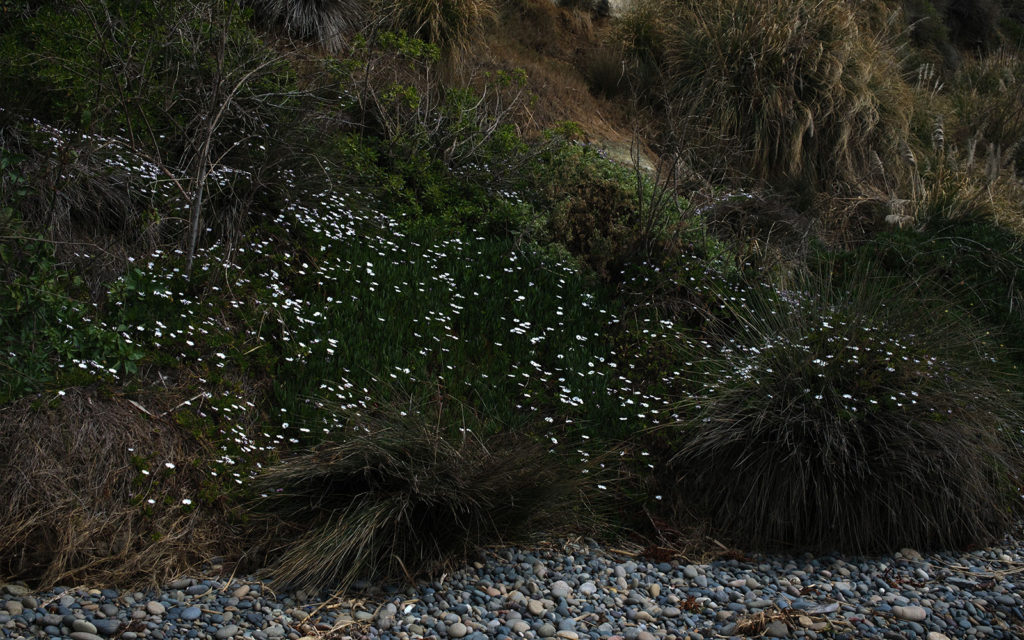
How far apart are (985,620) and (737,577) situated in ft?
3.47

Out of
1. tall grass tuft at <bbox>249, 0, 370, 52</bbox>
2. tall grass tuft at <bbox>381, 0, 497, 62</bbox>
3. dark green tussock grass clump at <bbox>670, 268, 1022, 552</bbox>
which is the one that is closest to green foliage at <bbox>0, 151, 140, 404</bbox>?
dark green tussock grass clump at <bbox>670, 268, 1022, 552</bbox>

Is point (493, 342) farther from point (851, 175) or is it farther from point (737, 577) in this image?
point (851, 175)

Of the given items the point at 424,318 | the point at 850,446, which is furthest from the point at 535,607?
the point at 424,318

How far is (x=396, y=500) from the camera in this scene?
12.5 feet

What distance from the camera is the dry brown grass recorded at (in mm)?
3473

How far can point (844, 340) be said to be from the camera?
5098 mm

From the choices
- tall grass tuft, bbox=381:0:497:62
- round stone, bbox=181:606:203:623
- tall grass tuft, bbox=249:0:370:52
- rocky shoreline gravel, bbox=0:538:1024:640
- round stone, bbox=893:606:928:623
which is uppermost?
tall grass tuft, bbox=381:0:497:62

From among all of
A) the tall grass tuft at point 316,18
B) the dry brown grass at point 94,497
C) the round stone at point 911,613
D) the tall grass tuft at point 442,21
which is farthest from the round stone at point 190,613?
the tall grass tuft at point 442,21

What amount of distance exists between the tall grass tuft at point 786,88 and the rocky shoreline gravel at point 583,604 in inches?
205

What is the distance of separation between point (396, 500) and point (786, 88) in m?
6.77

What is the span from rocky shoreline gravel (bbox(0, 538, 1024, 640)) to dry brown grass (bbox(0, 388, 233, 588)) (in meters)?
0.13

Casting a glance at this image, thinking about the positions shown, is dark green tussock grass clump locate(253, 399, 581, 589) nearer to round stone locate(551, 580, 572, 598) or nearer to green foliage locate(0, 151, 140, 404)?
round stone locate(551, 580, 572, 598)

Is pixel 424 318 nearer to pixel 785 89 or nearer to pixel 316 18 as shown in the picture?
pixel 316 18

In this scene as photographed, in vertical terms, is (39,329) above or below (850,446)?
below
